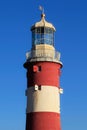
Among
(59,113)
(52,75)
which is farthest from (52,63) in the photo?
(59,113)

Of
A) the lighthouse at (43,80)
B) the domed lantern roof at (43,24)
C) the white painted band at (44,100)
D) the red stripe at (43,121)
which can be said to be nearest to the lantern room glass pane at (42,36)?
the lighthouse at (43,80)

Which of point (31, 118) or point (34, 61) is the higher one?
point (34, 61)

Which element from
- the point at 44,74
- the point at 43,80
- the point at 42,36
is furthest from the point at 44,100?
the point at 42,36

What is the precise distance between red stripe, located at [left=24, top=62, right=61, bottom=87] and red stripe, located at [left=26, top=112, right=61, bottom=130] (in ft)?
6.64

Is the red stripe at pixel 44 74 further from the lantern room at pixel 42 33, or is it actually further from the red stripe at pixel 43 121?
the red stripe at pixel 43 121

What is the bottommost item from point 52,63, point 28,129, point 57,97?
point 28,129

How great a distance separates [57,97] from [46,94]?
3.05 ft

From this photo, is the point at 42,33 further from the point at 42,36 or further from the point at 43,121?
the point at 43,121

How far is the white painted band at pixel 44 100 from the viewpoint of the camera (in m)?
28.7

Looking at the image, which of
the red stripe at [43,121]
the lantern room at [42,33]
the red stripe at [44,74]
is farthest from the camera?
the lantern room at [42,33]

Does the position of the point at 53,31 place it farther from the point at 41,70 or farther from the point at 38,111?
the point at 38,111

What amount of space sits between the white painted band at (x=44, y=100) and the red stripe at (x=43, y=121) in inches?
12.5

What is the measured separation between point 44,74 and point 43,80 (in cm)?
44

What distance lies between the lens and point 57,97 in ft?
96.6
